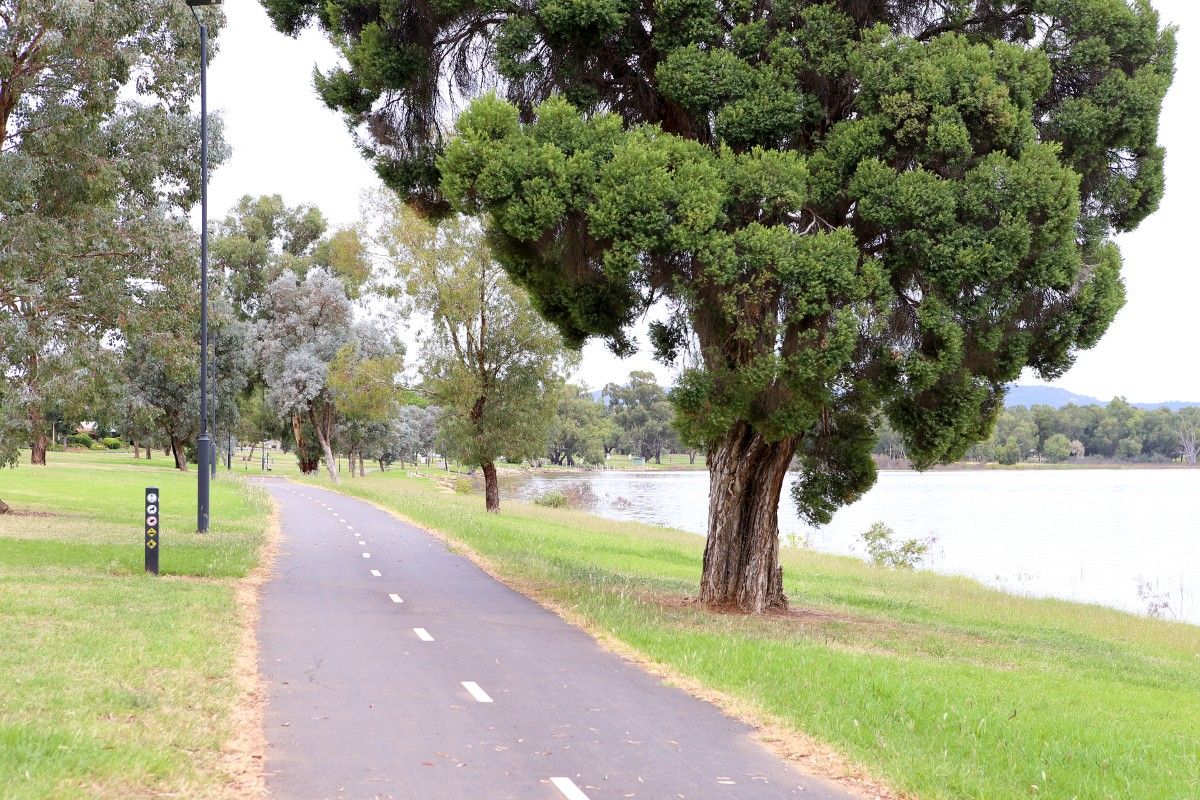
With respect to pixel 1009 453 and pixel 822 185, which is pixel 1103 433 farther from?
pixel 822 185

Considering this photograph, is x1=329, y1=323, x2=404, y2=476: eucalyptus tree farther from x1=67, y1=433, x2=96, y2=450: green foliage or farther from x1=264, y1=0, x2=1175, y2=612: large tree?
x1=67, y1=433, x2=96, y2=450: green foliage

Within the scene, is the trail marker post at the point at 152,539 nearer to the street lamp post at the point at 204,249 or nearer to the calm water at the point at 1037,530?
the street lamp post at the point at 204,249

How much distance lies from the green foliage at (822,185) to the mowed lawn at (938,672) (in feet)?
8.79

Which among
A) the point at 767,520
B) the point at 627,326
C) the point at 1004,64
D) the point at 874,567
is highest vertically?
the point at 1004,64

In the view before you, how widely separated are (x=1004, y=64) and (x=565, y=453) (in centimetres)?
12562

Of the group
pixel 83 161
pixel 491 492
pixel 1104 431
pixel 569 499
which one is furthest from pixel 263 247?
pixel 1104 431

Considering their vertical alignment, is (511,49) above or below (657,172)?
above

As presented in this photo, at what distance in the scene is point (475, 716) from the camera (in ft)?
27.1

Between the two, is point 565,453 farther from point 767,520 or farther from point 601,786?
point 601,786

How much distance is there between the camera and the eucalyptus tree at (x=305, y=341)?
2382 inches

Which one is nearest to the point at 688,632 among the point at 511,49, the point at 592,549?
the point at 511,49

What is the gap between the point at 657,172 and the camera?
1262cm

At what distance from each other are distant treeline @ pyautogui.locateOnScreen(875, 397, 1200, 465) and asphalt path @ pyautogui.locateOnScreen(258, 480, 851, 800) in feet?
409

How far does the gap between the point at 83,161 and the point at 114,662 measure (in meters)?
15.9
